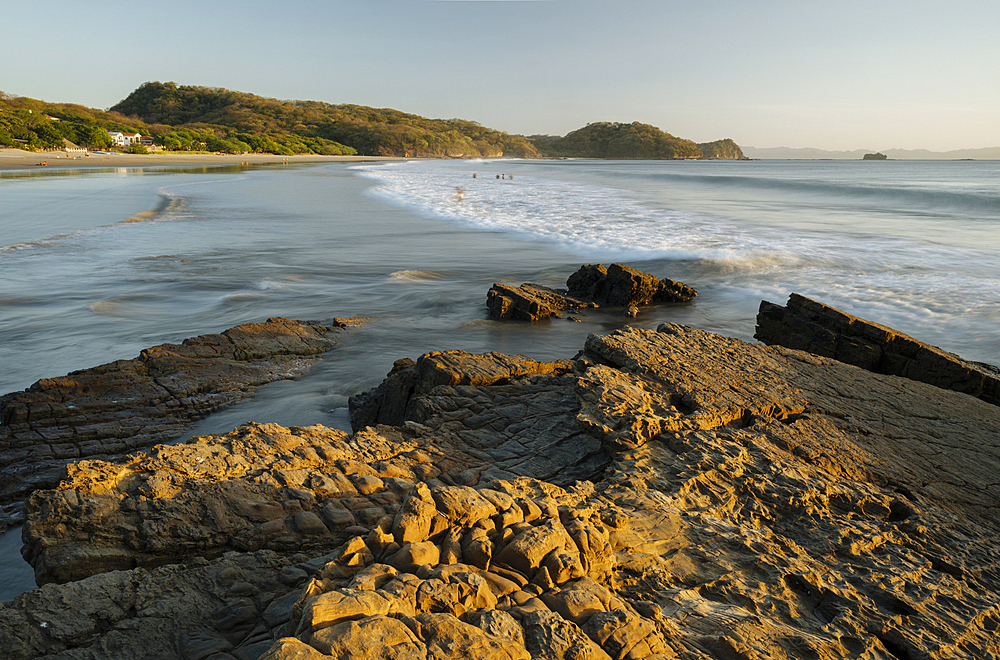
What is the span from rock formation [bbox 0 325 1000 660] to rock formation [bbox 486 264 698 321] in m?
4.62

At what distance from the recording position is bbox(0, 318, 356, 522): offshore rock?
3.69 metres

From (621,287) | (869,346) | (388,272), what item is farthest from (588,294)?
(869,346)

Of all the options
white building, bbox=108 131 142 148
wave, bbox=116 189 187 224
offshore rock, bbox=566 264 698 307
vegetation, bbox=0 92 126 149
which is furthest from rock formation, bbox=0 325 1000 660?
white building, bbox=108 131 142 148

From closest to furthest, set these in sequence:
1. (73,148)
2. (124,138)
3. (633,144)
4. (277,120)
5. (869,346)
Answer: (869,346) < (73,148) < (124,138) < (277,120) < (633,144)

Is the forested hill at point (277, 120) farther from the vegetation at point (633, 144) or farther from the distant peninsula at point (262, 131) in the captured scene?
the vegetation at point (633, 144)

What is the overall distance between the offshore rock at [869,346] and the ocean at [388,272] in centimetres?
239

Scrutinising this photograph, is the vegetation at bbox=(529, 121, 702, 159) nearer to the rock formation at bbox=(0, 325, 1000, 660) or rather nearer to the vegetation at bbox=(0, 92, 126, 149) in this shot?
the vegetation at bbox=(0, 92, 126, 149)

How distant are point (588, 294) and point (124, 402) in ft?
21.4

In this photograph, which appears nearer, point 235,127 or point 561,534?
point 561,534

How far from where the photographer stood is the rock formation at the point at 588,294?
8.16m

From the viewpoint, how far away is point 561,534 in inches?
78.2

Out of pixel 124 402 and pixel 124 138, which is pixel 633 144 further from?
pixel 124 402

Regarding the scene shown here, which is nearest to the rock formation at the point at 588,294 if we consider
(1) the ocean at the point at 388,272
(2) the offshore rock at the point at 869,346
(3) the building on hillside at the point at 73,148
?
(1) the ocean at the point at 388,272

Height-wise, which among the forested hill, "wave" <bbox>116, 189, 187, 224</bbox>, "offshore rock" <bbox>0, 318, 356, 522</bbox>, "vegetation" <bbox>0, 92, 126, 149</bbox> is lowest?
"offshore rock" <bbox>0, 318, 356, 522</bbox>
